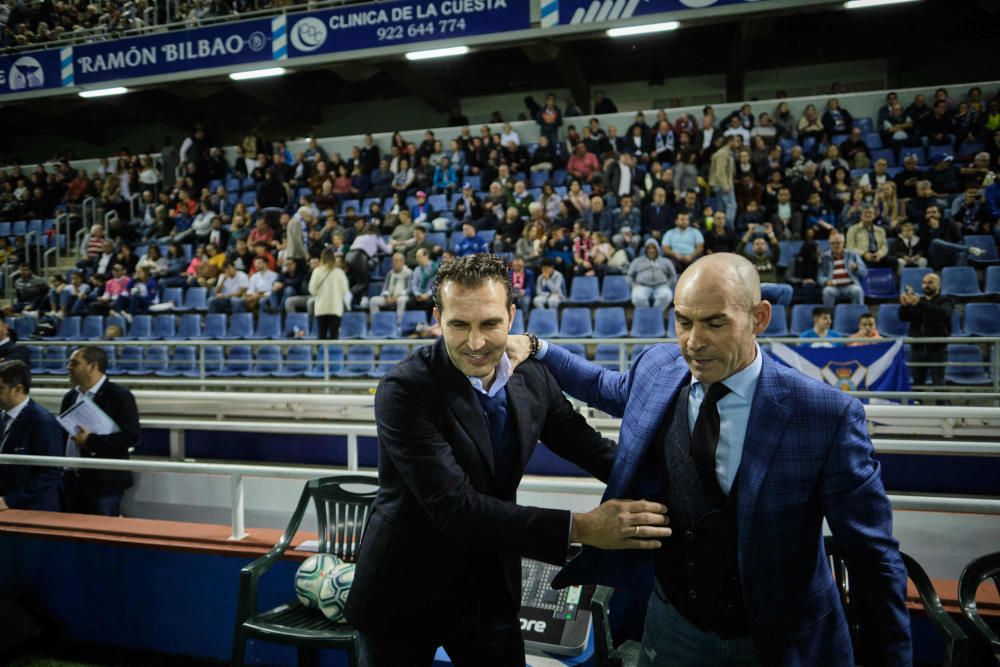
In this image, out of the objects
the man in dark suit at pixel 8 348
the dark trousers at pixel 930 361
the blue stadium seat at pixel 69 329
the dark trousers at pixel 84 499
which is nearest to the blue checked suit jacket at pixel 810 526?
the dark trousers at pixel 84 499

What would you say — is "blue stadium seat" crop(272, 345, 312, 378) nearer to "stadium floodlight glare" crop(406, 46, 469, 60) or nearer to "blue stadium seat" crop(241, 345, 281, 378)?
"blue stadium seat" crop(241, 345, 281, 378)

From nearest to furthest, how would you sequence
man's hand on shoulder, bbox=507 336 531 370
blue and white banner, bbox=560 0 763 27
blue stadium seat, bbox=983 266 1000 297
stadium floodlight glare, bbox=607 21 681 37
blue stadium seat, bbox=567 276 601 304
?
man's hand on shoulder, bbox=507 336 531 370 → blue stadium seat, bbox=983 266 1000 297 → blue stadium seat, bbox=567 276 601 304 → blue and white banner, bbox=560 0 763 27 → stadium floodlight glare, bbox=607 21 681 37

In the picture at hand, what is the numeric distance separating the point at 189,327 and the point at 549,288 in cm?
532

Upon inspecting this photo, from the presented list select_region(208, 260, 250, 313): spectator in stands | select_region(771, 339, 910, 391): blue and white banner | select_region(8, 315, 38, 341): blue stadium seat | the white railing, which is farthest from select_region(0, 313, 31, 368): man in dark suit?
select_region(771, 339, 910, 391): blue and white banner

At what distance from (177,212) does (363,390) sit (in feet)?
23.2

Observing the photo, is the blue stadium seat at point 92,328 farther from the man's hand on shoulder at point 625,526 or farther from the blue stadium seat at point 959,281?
the blue stadium seat at point 959,281

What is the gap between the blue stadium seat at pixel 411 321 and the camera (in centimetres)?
806

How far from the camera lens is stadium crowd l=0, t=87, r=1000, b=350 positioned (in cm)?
783

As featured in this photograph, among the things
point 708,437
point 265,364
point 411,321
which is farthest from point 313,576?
point 265,364

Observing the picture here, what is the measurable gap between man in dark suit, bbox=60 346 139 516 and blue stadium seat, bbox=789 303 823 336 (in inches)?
245

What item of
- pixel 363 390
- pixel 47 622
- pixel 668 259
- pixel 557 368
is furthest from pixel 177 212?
pixel 557 368

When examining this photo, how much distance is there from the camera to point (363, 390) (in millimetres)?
7293

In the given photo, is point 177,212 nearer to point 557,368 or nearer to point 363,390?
point 363,390

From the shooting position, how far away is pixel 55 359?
9305 millimetres
